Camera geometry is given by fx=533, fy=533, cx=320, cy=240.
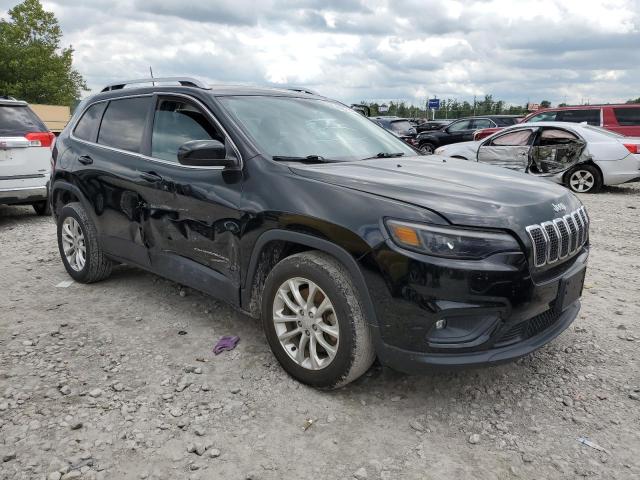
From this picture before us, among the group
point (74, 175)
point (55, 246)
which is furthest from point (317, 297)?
point (55, 246)

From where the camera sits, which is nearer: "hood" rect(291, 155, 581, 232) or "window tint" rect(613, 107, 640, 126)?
"hood" rect(291, 155, 581, 232)

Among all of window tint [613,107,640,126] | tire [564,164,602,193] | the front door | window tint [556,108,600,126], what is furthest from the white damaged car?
the front door

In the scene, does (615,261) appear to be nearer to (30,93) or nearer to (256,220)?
(256,220)

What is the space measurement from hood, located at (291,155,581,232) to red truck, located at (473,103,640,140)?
35.1 ft

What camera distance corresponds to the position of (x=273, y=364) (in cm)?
339

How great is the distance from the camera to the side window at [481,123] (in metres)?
18.1

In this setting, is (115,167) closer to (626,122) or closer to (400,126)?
(626,122)

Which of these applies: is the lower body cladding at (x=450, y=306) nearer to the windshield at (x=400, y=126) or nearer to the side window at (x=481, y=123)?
the side window at (x=481, y=123)

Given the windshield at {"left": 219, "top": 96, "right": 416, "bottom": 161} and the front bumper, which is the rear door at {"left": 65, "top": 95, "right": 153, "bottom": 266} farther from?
the front bumper

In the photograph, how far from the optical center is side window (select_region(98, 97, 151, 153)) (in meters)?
4.14

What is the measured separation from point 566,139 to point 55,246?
9.17 meters

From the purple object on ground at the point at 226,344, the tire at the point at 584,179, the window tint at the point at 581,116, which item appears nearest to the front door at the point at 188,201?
the purple object on ground at the point at 226,344

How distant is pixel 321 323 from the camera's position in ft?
9.61

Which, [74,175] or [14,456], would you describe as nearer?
[14,456]
